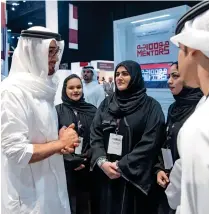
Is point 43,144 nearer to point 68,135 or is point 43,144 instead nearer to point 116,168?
point 68,135

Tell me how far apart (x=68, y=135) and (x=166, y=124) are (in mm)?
905

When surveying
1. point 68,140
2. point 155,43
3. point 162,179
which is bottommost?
point 162,179

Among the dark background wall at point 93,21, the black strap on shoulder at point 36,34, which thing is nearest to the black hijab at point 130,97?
the black strap on shoulder at point 36,34

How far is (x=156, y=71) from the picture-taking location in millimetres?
3547

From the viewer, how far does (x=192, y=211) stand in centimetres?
77

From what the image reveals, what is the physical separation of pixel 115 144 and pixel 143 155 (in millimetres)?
223

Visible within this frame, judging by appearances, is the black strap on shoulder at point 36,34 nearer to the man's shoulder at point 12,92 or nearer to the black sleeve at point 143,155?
the man's shoulder at point 12,92

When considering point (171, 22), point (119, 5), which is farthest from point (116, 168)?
point (119, 5)

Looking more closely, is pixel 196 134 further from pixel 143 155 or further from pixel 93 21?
pixel 93 21

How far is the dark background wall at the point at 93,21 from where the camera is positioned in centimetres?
734

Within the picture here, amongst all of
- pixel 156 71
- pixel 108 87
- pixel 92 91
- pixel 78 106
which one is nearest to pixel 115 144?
pixel 78 106

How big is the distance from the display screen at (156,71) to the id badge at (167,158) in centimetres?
151

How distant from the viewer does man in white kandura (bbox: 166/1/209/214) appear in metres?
0.74

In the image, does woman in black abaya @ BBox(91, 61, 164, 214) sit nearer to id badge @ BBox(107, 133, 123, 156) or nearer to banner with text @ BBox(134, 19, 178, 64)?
id badge @ BBox(107, 133, 123, 156)
